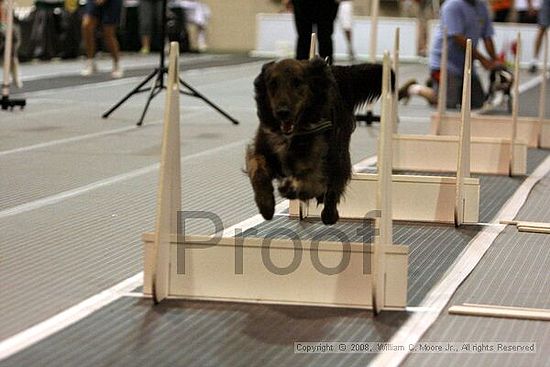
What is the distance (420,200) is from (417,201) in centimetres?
1

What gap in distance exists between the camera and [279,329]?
3.20m

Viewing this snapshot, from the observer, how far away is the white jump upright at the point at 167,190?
3.41 m

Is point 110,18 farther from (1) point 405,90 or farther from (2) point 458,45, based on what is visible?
(2) point 458,45

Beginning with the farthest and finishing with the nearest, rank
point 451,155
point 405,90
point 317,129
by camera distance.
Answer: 1. point 405,90
2. point 451,155
3. point 317,129

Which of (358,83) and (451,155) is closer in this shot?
Result: (358,83)

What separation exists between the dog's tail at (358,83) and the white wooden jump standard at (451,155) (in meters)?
2.11

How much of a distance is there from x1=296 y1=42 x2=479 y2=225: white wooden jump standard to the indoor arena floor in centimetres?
9

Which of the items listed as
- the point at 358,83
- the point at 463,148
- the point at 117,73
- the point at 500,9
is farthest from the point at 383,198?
the point at 500,9

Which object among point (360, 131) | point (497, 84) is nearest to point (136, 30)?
point (497, 84)

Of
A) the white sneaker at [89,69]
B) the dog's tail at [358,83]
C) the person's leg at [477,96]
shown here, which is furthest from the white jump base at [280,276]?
the white sneaker at [89,69]

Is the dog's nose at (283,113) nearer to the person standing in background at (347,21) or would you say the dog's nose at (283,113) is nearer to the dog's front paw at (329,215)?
the dog's front paw at (329,215)

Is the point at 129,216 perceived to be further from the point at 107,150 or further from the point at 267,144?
the point at 107,150

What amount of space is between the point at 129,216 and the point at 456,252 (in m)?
1.48

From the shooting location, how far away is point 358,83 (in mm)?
4270
